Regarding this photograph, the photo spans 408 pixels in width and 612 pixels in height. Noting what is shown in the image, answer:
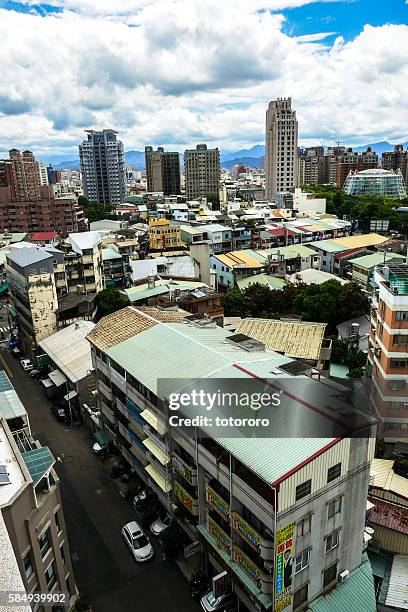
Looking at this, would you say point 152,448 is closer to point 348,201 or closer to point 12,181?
point 348,201

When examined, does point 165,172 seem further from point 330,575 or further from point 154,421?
point 330,575

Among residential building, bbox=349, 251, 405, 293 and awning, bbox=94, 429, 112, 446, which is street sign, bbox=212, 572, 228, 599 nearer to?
awning, bbox=94, 429, 112, 446

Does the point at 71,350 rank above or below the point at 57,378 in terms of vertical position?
above

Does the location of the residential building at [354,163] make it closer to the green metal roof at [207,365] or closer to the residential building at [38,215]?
the residential building at [38,215]

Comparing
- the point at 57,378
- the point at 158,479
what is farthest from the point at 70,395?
the point at 158,479

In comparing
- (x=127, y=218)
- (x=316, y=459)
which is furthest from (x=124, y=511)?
(x=127, y=218)
